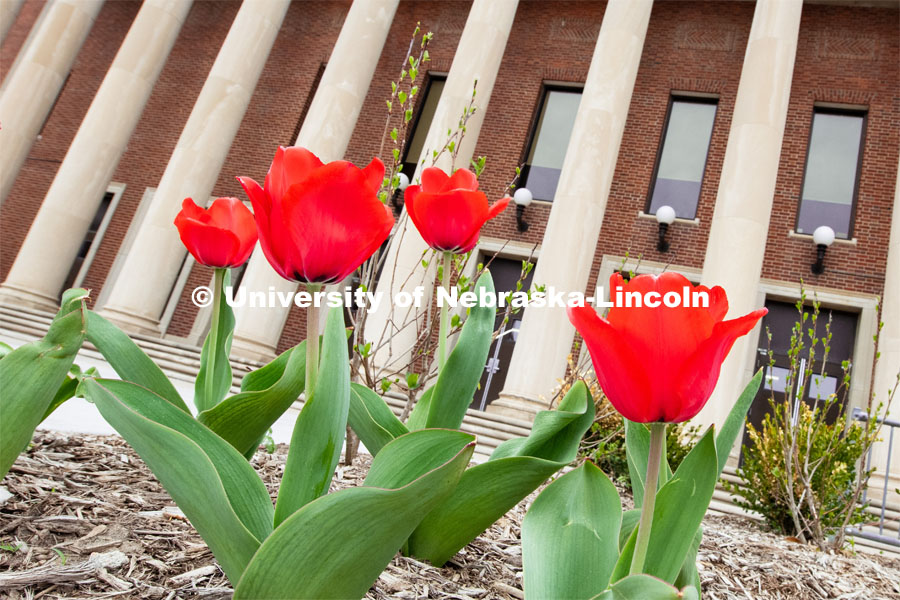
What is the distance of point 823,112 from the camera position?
1252cm

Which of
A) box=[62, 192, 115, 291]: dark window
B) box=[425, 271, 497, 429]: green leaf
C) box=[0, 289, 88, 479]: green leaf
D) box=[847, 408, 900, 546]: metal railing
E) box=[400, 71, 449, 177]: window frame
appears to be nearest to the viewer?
box=[0, 289, 88, 479]: green leaf

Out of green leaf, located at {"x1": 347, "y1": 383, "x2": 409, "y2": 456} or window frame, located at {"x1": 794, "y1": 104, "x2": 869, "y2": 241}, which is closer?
green leaf, located at {"x1": 347, "y1": 383, "x2": 409, "y2": 456}

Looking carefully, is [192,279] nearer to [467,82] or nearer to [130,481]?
[467,82]

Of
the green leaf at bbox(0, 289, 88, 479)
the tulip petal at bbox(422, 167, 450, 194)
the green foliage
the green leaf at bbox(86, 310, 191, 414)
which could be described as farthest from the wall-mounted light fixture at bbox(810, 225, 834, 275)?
the green leaf at bbox(0, 289, 88, 479)

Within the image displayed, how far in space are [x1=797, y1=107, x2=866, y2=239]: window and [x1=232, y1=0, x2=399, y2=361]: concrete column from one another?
8.75 m

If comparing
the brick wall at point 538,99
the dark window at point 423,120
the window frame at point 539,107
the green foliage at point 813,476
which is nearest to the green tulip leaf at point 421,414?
the green foliage at point 813,476

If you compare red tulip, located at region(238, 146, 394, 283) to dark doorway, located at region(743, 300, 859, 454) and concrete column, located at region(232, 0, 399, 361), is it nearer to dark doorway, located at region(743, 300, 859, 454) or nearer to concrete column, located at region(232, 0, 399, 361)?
concrete column, located at region(232, 0, 399, 361)

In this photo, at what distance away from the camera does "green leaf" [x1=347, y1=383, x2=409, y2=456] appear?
1.35 m

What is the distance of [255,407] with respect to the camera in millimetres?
1328

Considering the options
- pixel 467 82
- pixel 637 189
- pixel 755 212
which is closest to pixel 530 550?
pixel 755 212

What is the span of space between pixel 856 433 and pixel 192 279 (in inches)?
534

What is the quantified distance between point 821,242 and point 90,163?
13640 millimetres

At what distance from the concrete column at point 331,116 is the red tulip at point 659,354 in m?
9.65

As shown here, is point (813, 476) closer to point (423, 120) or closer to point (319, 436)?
point (319, 436)
